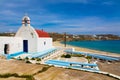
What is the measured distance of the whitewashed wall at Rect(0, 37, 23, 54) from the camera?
2000 cm

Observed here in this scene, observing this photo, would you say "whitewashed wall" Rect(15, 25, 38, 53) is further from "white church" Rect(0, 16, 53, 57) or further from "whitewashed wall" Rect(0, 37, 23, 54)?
"whitewashed wall" Rect(0, 37, 23, 54)

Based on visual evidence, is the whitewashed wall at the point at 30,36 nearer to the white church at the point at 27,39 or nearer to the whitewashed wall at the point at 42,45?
the white church at the point at 27,39

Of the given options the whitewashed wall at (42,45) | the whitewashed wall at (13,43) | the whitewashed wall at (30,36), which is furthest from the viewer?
the whitewashed wall at (42,45)

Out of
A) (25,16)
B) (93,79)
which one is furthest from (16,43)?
(93,79)

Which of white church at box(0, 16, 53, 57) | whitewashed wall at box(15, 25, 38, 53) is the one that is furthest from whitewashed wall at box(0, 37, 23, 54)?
whitewashed wall at box(15, 25, 38, 53)

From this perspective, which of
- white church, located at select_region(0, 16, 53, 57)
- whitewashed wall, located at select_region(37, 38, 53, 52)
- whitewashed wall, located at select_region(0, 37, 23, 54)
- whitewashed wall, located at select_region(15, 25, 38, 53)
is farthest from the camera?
whitewashed wall, located at select_region(37, 38, 53, 52)

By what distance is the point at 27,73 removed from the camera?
42.7 ft

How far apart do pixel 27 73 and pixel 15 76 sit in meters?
1.06

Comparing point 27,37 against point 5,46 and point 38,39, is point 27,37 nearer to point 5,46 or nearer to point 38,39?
point 38,39

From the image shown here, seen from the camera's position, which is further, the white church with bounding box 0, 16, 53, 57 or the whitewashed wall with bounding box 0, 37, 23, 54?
the white church with bounding box 0, 16, 53, 57

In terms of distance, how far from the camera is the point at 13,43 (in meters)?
21.9

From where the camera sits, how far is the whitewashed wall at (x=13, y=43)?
2000 centimetres

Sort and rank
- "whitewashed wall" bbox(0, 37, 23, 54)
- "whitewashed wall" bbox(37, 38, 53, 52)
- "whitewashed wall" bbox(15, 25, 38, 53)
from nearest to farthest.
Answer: "whitewashed wall" bbox(0, 37, 23, 54), "whitewashed wall" bbox(15, 25, 38, 53), "whitewashed wall" bbox(37, 38, 53, 52)

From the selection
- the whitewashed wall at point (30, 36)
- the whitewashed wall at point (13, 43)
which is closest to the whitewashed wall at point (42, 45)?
the whitewashed wall at point (30, 36)
